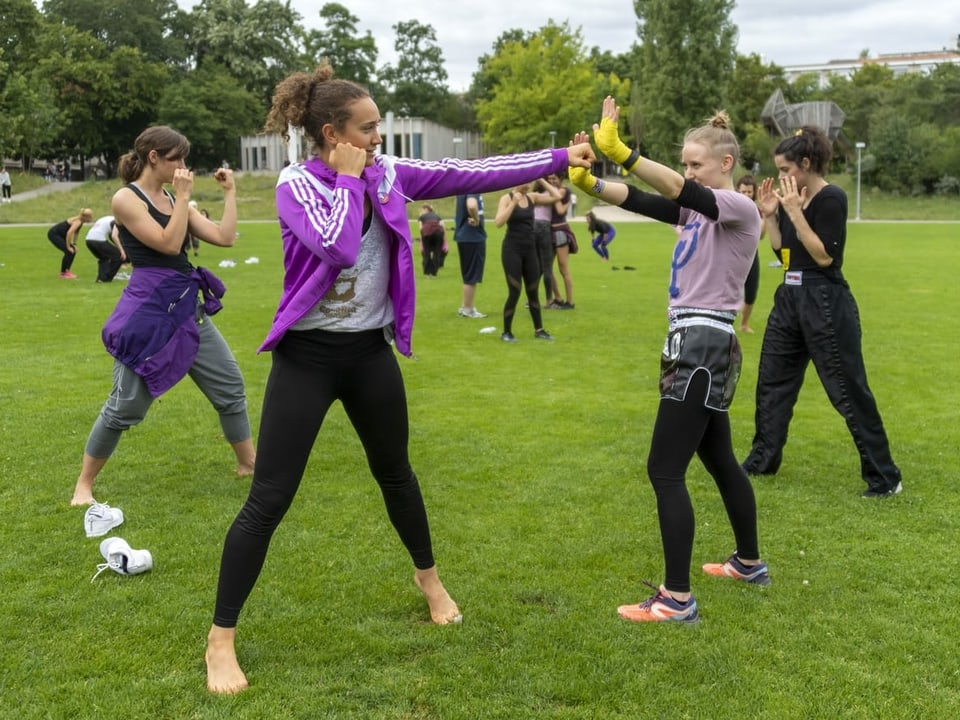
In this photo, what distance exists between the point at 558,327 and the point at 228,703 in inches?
374

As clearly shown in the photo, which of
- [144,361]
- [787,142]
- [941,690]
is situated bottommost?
[941,690]

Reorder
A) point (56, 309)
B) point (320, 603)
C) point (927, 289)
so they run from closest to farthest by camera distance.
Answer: point (320, 603) < point (56, 309) < point (927, 289)

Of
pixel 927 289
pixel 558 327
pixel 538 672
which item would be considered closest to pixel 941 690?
pixel 538 672

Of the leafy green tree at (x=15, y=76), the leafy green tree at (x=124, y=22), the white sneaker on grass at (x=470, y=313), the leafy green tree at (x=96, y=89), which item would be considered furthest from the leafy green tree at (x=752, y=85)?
the white sneaker on grass at (x=470, y=313)

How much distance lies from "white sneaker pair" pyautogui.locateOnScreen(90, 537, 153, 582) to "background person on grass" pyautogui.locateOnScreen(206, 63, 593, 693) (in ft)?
3.68

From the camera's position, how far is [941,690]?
10.7ft

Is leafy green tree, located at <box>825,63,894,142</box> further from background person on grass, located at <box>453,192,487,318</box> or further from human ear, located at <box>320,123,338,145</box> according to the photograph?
human ear, located at <box>320,123,338,145</box>

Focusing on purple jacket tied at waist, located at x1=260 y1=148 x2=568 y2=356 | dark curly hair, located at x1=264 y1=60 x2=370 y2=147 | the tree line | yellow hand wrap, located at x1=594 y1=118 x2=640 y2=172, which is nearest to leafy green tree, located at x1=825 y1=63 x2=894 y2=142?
the tree line

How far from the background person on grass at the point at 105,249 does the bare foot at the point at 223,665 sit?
15.2m

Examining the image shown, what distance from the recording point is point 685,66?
59.6m

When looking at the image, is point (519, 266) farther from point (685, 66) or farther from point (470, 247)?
point (685, 66)

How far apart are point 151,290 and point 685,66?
198 feet

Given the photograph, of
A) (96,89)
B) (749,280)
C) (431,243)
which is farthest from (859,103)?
(749,280)

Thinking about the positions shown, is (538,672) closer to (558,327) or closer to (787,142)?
(787,142)
